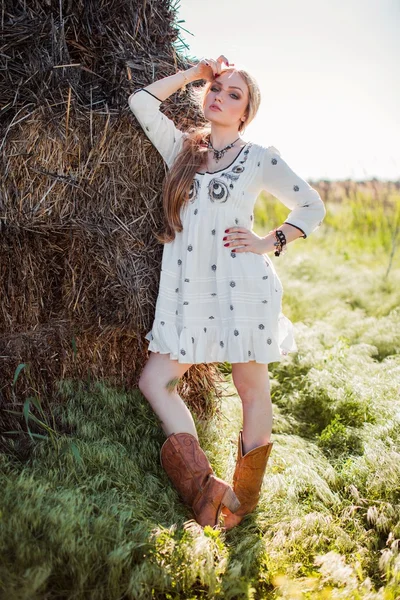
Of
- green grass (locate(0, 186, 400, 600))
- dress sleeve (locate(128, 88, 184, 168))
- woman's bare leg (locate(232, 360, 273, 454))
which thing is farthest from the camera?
woman's bare leg (locate(232, 360, 273, 454))

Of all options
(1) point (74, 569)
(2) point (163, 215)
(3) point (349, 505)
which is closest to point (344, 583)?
(3) point (349, 505)

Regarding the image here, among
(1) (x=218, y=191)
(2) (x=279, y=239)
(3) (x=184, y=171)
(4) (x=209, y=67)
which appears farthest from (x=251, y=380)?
(4) (x=209, y=67)

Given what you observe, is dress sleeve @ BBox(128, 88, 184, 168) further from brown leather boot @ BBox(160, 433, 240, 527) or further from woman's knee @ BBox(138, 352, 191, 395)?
brown leather boot @ BBox(160, 433, 240, 527)

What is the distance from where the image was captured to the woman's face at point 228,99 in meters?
2.32

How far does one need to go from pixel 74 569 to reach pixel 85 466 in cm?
51

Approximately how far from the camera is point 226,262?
228 centimetres

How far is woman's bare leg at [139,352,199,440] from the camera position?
2320mm

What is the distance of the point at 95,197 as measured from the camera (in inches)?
90.9

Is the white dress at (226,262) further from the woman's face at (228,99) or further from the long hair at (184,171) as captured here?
the woman's face at (228,99)

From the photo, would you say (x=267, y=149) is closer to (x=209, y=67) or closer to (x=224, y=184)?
(x=224, y=184)

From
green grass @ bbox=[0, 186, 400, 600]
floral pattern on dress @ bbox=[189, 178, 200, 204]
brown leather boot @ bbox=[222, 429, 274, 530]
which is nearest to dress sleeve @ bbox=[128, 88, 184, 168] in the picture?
floral pattern on dress @ bbox=[189, 178, 200, 204]

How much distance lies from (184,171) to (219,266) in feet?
1.37

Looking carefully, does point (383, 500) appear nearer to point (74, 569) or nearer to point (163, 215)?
point (74, 569)

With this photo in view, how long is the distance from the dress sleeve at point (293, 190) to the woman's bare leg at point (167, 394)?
0.78 meters
